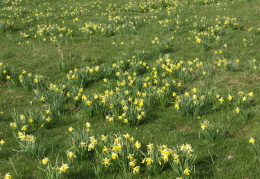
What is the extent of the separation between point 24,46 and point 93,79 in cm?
383

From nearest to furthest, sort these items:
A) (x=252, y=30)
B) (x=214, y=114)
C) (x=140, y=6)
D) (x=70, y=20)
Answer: (x=214, y=114)
(x=252, y=30)
(x=70, y=20)
(x=140, y=6)

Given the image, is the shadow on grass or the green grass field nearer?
the shadow on grass

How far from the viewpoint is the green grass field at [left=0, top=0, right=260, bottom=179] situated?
366 centimetres

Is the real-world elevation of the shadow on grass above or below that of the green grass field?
below

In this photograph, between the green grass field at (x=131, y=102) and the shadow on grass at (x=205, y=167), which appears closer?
the shadow on grass at (x=205, y=167)

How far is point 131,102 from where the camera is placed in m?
4.72

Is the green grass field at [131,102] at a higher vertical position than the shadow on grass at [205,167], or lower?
higher

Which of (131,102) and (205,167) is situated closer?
(205,167)

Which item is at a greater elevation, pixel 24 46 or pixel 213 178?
pixel 24 46

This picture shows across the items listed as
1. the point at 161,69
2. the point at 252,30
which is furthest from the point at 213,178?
the point at 252,30

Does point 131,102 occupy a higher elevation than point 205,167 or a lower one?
higher

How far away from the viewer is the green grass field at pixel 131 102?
3662 mm

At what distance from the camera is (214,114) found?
4.87 m

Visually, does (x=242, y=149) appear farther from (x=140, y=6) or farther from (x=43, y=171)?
(x=140, y=6)
